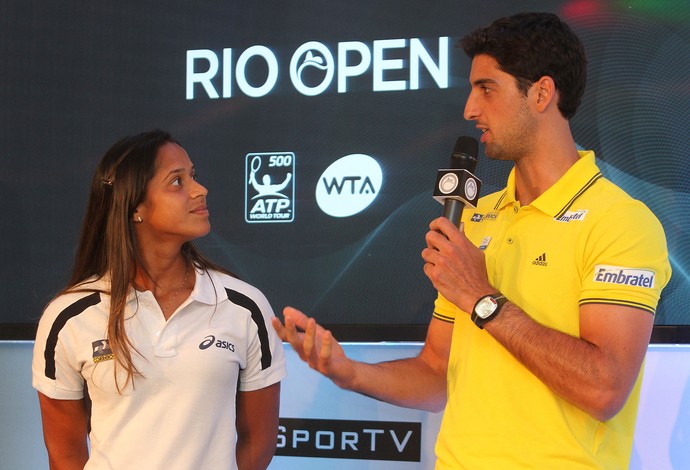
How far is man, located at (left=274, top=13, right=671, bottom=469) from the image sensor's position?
1.62 metres

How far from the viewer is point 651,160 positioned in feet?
9.27

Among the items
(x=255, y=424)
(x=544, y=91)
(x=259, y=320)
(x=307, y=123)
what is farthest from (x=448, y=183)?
(x=307, y=123)

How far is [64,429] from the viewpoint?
7.39 ft

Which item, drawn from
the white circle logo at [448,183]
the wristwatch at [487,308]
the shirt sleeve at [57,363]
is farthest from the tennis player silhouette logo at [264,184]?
the wristwatch at [487,308]

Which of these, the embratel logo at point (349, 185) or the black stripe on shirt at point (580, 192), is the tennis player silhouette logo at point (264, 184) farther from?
the black stripe on shirt at point (580, 192)

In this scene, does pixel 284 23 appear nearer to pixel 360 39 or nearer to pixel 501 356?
pixel 360 39

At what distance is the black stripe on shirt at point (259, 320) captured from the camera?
2330mm

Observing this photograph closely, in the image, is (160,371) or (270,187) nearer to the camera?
(160,371)

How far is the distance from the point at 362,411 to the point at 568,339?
1.56 m

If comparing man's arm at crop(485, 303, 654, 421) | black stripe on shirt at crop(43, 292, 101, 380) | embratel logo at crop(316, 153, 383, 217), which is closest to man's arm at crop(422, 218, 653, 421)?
man's arm at crop(485, 303, 654, 421)

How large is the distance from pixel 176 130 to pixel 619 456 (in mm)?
2053

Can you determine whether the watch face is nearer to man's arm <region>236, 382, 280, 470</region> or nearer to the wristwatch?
the wristwatch

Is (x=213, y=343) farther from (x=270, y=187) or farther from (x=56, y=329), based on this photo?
(x=270, y=187)

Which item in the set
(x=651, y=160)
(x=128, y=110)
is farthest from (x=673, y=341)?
(x=128, y=110)
